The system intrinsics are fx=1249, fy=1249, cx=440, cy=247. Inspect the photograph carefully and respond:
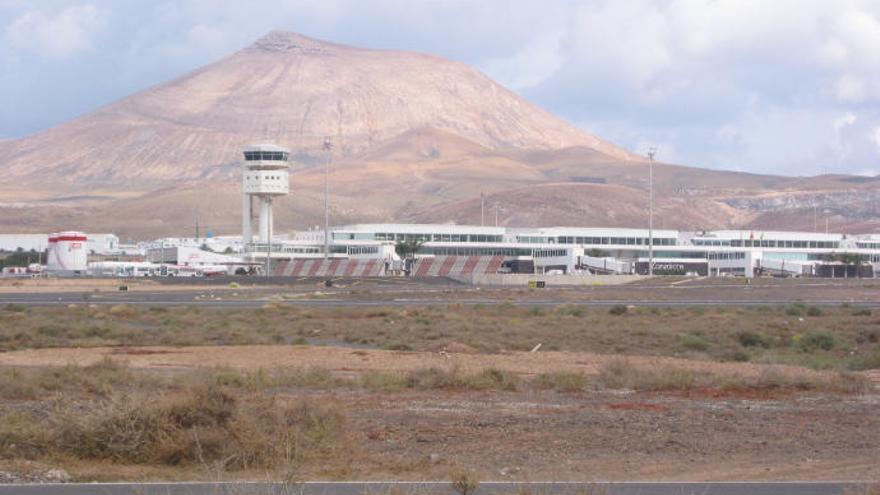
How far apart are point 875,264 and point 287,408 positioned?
14935cm

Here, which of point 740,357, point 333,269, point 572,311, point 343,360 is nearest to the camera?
point 343,360

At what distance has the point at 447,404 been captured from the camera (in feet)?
76.8

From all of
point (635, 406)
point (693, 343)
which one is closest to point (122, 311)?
point (693, 343)

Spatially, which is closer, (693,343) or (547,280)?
(693,343)

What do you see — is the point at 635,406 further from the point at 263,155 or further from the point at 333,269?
the point at 263,155

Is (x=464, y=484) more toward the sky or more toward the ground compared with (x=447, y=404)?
more toward the sky

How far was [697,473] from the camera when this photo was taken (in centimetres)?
1666

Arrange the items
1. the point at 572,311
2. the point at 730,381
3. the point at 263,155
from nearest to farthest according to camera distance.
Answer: the point at 730,381 < the point at 572,311 < the point at 263,155

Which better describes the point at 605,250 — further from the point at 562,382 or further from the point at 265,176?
the point at 562,382

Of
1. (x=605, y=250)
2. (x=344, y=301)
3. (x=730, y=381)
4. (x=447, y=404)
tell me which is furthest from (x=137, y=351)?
(x=605, y=250)

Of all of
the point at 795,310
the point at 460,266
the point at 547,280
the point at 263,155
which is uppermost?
the point at 263,155

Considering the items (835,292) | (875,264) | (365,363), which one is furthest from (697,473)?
(875,264)

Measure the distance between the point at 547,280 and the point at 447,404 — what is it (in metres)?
87.8

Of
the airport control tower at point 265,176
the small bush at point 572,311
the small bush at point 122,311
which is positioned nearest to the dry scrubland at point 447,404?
the small bush at point 572,311
